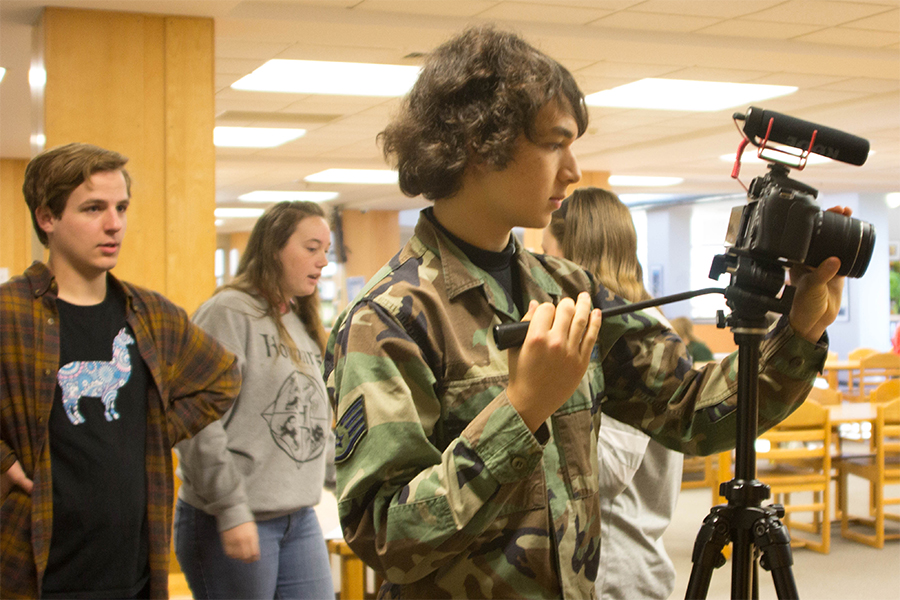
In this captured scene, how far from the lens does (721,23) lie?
484 centimetres

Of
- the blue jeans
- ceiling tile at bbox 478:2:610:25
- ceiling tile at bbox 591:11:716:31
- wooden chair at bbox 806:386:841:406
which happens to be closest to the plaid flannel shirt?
the blue jeans

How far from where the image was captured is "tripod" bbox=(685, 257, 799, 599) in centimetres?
104

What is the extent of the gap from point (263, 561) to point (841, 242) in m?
1.68

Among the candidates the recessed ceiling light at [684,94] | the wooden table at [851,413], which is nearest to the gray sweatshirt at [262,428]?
the wooden table at [851,413]

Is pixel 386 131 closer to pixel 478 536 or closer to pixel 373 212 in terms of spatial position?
pixel 478 536

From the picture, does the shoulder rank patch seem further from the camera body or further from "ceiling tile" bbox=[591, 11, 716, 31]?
"ceiling tile" bbox=[591, 11, 716, 31]

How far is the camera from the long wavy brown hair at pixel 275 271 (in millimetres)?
2531

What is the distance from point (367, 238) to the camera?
48.1 feet

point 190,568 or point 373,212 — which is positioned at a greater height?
point 373,212

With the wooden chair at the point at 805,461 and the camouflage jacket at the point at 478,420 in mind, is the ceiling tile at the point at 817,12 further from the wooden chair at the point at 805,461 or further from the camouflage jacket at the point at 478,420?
the camouflage jacket at the point at 478,420

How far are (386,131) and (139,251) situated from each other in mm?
3139

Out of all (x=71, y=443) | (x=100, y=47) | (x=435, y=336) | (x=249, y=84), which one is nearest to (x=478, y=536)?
(x=435, y=336)

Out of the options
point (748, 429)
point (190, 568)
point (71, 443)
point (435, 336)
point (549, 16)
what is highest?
point (549, 16)

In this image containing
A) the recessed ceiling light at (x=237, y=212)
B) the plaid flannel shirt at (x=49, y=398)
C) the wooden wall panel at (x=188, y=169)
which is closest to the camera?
the plaid flannel shirt at (x=49, y=398)
